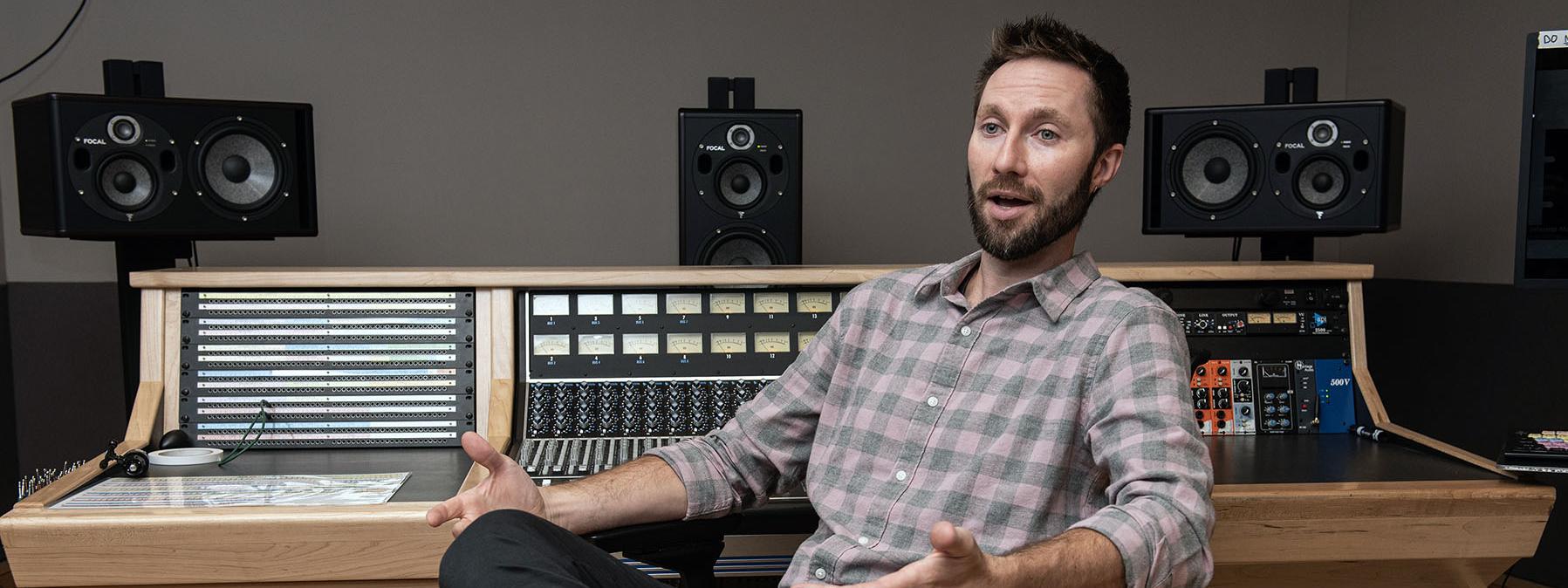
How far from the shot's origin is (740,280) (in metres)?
2.03

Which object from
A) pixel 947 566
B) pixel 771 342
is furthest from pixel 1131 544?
pixel 771 342

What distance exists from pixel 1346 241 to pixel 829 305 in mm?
2289

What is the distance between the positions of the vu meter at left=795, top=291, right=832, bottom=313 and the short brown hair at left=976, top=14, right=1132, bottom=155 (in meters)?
0.69

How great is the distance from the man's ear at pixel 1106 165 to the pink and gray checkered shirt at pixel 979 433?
0.10m

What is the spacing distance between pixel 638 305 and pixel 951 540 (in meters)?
1.19

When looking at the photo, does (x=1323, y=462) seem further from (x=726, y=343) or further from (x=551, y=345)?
(x=551, y=345)

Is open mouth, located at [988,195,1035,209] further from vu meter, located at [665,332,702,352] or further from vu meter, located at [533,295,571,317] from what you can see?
vu meter, located at [533,295,571,317]

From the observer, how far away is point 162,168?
215cm

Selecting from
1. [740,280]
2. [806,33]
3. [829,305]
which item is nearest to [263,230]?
[740,280]

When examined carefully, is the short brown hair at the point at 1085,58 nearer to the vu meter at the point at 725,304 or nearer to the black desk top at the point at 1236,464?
the black desk top at the point at 1236,464

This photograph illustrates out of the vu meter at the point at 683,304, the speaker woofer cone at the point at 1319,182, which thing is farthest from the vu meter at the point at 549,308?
the speaker woofer cone at the point at 1319,182

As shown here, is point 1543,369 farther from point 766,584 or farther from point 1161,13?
point 766,584

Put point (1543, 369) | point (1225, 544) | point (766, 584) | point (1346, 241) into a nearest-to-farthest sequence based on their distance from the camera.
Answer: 1. point (1225, 544)
2. point (1543, 369)
3. point (766, 584)
4. point (1346, 241)

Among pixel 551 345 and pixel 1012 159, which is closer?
pixel 1012 159
